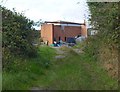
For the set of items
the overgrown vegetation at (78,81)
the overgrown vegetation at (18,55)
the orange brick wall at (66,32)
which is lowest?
the overgrown vegetation at (78,81)

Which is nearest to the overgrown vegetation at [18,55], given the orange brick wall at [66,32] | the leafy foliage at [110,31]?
the leafy foliage at [110,31]

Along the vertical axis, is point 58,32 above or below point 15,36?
above

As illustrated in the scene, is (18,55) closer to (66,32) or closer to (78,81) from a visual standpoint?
(78,81)

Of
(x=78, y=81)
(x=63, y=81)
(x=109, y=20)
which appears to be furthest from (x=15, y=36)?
(x=78, y=81)

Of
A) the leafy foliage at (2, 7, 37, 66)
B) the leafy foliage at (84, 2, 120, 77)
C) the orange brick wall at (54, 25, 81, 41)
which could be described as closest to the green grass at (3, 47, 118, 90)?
the leafy foliage at (84, 2, 120, 77)

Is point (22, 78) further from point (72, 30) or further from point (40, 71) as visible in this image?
point (72, 30)

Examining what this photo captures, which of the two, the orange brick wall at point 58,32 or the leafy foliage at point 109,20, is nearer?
the leafy foliage at point 109,20

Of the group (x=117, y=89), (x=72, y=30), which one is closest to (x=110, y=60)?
(x=117, y=89)

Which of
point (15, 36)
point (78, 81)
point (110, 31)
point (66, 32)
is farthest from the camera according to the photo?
point (66, 32)

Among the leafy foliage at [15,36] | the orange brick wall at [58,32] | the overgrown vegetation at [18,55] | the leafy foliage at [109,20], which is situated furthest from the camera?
the orange brick wall at [58,32]

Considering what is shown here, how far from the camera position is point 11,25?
570 inches

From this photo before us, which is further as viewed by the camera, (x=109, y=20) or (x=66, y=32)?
(x=66, y=32)

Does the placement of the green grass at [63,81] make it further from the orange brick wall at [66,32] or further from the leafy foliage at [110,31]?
the orange brick wall at [66,32]

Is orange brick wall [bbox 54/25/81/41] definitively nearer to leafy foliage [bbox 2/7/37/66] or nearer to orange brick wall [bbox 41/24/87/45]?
orange brick wall [bbox 41/24/87/45]
